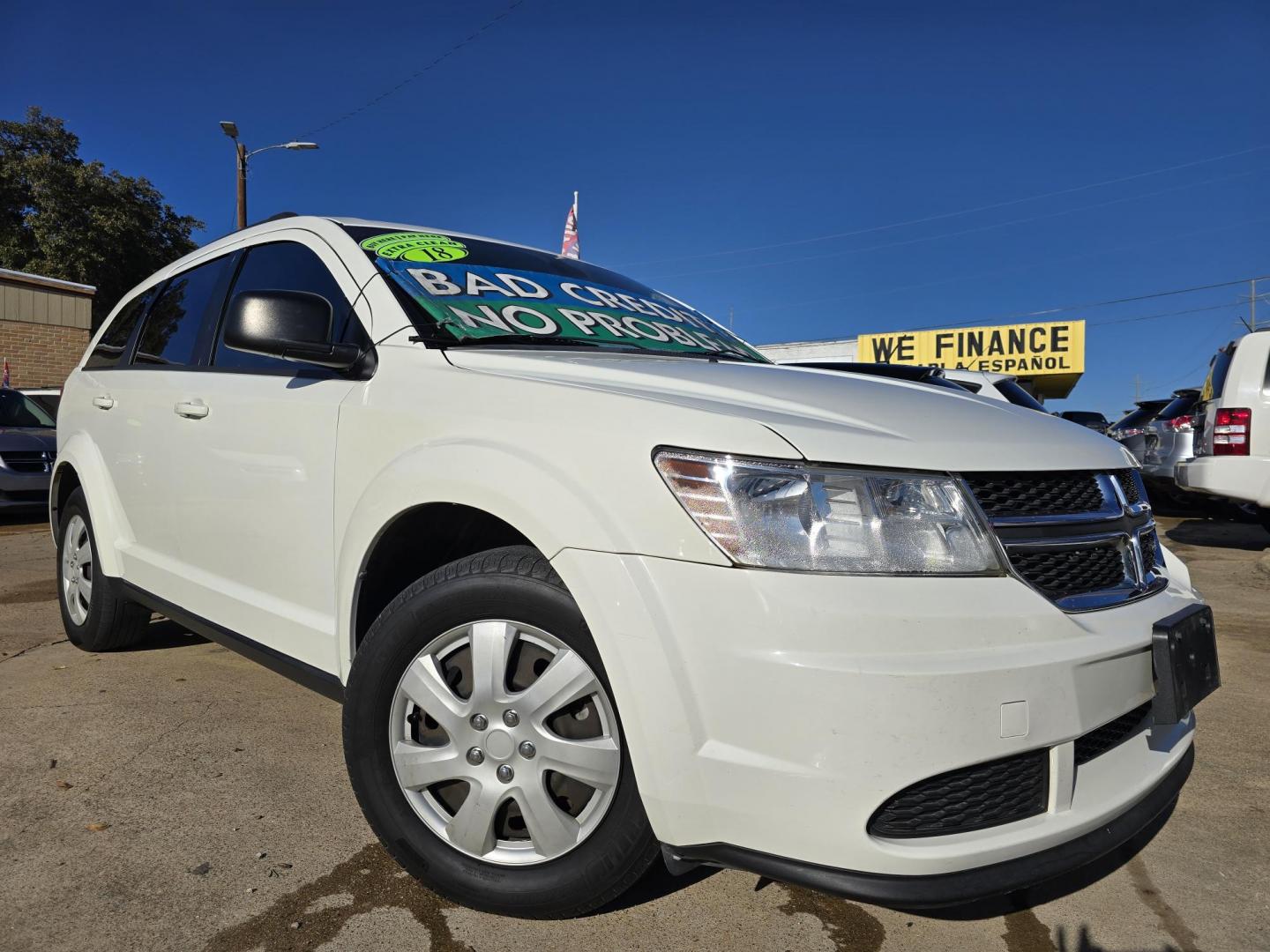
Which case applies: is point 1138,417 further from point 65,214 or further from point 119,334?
point 65,214

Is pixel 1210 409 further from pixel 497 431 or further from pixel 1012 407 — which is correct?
pixel 497 431

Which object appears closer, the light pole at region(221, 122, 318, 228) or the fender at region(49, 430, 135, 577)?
the fender at region(49, 430, 135, 577)

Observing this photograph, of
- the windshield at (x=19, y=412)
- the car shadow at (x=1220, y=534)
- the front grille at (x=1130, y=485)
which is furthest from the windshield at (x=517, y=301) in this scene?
the windshield at (x=19, y=412)

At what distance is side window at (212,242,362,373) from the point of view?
2.47 metres

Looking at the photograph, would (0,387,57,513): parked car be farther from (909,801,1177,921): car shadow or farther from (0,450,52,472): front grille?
(909,801,1177,921): car shadow

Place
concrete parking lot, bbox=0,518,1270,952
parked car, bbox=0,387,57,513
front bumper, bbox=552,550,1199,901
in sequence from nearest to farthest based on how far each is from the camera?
front bumper, bbox=552,550,1199,901 → concrete parking lot, bbox=0,518,1270,952 → parked car, bbox=0,387,57,513

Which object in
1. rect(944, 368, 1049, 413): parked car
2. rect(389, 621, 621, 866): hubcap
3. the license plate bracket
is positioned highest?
rect(944, 368, 1049, 413): parked car

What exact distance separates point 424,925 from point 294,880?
381 millimetres

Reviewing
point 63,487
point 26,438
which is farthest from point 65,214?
point 63,487

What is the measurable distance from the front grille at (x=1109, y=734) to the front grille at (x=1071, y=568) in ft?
0.83

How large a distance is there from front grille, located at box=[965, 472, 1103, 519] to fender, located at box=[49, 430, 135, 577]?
305 centimetres

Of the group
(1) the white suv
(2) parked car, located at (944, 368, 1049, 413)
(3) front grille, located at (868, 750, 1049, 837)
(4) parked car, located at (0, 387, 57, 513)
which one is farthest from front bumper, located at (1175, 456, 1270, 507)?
(4) parked car, located at (0, 387, 57, 513)

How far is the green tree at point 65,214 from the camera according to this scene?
26.8m

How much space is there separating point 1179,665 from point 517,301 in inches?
74.0
